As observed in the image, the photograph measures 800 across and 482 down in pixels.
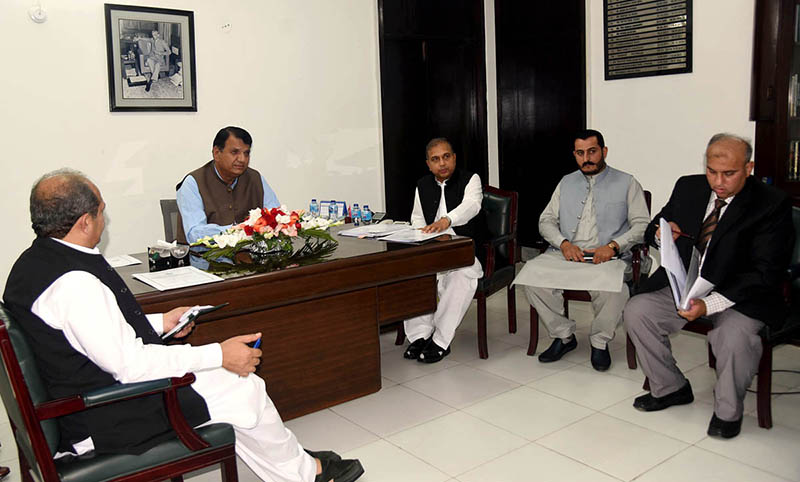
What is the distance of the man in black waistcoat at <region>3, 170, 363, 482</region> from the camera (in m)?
1.69

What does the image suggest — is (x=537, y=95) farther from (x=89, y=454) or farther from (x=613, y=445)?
(x=89, y=454)

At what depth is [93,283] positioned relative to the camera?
172 cm

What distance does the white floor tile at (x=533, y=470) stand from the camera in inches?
94.0

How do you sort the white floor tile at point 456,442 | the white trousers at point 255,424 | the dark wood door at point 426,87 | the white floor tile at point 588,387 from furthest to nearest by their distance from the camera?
the dark wood door at point 426,87 < the white floor tile at point 588,387 < the white floor tile at point 456,442 < the white trousers at point 255,424

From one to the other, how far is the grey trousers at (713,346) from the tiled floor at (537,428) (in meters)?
0.13

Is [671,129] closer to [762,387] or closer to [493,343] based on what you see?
[493,343]

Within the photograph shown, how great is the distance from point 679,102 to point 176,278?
A: 11.8 feet

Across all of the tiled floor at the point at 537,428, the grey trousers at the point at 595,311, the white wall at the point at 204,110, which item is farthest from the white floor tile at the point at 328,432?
the white wall at the point at 204,110

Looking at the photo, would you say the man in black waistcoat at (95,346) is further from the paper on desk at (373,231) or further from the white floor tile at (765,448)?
the white floor tile at (765,448)

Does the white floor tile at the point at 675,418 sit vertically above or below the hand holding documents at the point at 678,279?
below

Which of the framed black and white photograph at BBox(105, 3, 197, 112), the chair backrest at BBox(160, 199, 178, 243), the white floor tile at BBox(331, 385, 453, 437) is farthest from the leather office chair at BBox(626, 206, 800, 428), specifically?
the framed black and white photograph at BBox(105, 3, 197, 112)

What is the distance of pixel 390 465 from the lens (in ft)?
8.30

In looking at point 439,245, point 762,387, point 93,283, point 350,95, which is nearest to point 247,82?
point 350,95

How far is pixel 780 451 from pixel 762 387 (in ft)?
0.93
